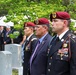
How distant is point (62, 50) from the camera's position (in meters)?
5.06

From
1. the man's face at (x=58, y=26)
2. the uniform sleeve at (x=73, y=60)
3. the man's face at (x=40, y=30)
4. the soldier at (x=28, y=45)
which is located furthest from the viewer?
the soldier at (x=28, y=45)

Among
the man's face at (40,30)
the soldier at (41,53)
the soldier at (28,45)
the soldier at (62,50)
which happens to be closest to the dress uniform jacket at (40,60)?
the soldier at (41,53)

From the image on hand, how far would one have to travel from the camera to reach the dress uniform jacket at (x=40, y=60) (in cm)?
619

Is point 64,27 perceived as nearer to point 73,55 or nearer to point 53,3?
point 73,55

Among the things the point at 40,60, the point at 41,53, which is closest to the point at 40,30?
the point at 41,53

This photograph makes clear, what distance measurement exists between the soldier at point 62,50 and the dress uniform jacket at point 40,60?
90 cm

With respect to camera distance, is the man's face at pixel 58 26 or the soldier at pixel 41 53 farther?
the soldier at pixel 41 53

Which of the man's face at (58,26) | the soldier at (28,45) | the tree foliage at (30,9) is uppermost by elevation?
the man's face at (58,26)

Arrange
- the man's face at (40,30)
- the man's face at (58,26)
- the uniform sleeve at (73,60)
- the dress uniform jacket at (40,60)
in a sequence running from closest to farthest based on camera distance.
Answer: the uniform sleeve at (73,60) → the man's face at (58,26) → the dress uniform jacket at (40,60) → the man's face at (40,30)

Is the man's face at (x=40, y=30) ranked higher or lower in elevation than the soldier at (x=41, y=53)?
higher

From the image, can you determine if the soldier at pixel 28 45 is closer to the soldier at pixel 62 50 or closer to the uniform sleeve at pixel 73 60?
the soldier at pixel 62 50

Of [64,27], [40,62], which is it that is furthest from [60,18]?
[40,62]

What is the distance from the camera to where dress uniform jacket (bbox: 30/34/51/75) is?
6.19m

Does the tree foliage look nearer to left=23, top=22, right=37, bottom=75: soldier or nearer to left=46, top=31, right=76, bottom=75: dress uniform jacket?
left=23, top=22, right=37, bottom=75: soldier
